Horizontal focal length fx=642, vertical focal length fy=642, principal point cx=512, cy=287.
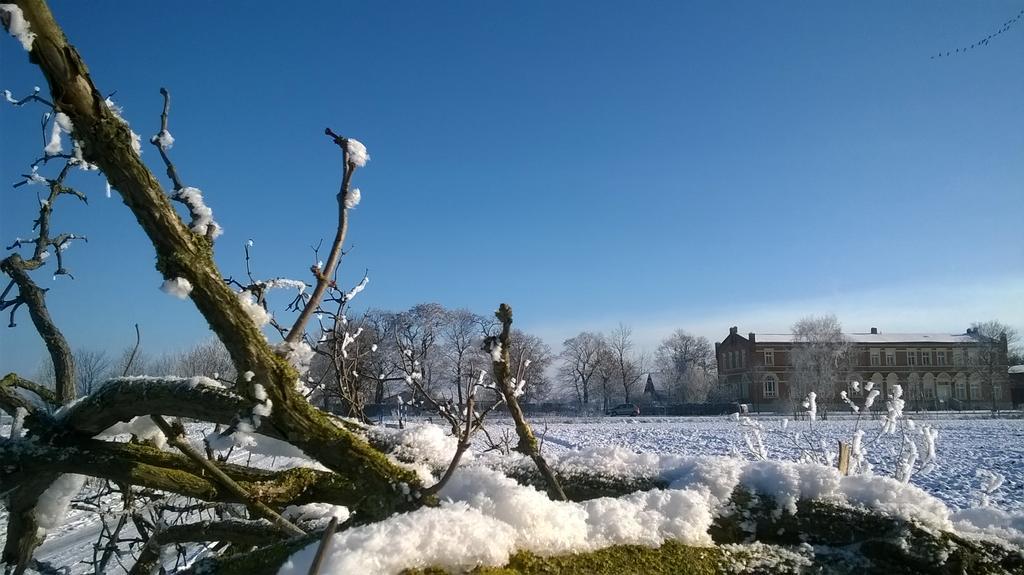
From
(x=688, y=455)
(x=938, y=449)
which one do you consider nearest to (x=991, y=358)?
(x=938, y=449)

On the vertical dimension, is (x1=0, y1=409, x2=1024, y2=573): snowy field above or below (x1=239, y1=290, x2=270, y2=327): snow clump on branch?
below

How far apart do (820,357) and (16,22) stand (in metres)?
65.0

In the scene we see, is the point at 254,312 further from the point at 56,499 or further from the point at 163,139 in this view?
the point at 56,499

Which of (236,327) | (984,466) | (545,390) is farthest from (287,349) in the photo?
(545,390)

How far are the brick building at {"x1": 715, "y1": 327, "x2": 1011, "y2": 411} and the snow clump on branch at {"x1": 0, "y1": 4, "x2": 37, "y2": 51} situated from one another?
6996 centimetres

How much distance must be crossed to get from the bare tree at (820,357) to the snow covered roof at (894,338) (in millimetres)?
3303

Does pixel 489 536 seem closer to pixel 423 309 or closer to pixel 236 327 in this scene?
pixel 236 327

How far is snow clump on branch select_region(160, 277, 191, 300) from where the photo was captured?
5.04ft

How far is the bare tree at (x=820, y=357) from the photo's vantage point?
168 feet

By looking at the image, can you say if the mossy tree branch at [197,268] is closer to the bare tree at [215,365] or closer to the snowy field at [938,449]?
the bare tree at [215,365]

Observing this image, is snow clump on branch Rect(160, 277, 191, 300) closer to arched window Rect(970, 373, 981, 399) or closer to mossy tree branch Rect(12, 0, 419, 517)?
mossy tree branch Rect(12, 0, 419, 517)

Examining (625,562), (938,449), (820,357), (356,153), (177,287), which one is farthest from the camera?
(820,357)

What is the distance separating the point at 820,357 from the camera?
58.8 m

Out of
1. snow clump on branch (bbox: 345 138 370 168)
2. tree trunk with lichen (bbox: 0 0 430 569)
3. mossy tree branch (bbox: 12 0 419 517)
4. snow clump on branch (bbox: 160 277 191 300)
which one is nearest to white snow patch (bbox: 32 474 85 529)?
tree trunk with lichen (bbox: 0 0 430 569)
